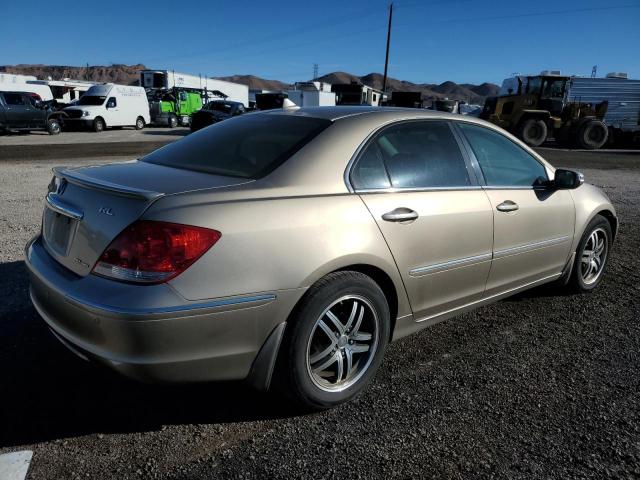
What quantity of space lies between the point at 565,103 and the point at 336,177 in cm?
2250

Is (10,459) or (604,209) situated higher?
(604,209)

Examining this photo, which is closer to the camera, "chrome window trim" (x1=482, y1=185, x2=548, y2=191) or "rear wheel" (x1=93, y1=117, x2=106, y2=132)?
"chrome window trim" (x1=482, y1=185, x2=548, y2=191)

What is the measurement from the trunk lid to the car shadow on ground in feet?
1.76

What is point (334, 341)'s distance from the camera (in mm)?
2523

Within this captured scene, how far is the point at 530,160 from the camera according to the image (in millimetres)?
3727

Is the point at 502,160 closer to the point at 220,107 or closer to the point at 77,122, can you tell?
the point at 220,107

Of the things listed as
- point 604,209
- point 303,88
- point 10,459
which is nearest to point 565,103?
point 303,88

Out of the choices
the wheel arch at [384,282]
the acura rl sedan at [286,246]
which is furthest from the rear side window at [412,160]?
the wheel arch at [384,282]

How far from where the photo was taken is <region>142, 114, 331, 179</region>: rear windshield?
2.62 metres

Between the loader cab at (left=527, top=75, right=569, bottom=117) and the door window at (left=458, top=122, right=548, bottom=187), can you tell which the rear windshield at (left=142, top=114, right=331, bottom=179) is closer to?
the door window at (left=458, top=122, right=548, bottom=187)

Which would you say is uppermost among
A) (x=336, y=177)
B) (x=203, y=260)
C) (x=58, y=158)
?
(x=336, y=177)

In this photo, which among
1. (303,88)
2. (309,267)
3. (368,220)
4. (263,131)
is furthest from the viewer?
(303,88)

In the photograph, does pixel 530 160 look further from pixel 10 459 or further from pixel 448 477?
pixel 10 459

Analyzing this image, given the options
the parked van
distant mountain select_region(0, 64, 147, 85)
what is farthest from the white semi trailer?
distant mountain select_region(0, 64, 147, 85)
